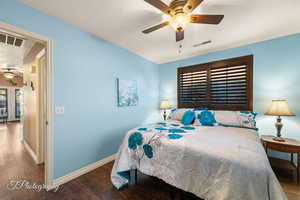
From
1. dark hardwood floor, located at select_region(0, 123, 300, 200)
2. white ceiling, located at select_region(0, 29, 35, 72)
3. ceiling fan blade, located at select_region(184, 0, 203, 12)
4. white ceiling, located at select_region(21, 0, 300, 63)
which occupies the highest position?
white ceiling, located at select_region(21, 0, 300, 63)

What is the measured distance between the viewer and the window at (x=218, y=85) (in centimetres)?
262

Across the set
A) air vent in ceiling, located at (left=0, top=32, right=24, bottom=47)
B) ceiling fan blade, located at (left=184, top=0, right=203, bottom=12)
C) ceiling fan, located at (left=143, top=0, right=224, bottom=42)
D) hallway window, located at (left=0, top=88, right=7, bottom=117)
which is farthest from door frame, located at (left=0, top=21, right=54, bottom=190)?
hallway window, located at (left=0, top=88, right=7, bottom=117)

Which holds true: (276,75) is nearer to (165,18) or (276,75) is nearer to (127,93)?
(165,18)

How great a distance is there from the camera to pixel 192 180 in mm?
1236

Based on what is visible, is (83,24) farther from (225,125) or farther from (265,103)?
(265,103)

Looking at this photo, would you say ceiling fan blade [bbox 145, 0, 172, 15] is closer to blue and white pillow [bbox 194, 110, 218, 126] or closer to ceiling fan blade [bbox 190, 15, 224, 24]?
ceiling fan blade [bbox 190, 15, 224, 24]

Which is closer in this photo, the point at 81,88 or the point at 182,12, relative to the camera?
the point at 182,12

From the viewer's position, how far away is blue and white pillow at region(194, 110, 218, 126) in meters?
2.31

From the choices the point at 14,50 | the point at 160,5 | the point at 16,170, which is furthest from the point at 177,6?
the point at 14,50

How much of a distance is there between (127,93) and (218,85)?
2315 mm

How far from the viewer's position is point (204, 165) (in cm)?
117

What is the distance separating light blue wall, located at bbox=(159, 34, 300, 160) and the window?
5.5 inches

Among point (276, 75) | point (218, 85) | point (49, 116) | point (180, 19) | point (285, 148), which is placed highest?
point (180, 19)

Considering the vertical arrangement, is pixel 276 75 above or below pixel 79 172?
above
